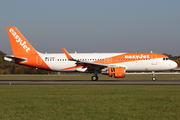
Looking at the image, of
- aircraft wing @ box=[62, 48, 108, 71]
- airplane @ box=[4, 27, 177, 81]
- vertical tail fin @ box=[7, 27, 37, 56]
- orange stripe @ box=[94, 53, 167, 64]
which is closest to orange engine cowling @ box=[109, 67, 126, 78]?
airplane @ box=[4, 27, 177, 81]

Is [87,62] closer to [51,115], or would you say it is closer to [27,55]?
[27,55]

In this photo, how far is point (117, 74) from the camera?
32.7 m

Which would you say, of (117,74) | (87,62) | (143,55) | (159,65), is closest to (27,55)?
(87,62)

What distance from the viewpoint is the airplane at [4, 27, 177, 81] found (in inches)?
1363

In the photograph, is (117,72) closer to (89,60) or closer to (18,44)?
(89,60)

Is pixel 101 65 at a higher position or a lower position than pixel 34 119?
higher

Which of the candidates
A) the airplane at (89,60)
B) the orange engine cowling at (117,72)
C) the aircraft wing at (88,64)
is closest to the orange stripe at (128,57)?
the airplane at (89,60)

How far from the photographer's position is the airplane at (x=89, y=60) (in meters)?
34.6

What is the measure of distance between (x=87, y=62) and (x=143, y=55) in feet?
27.7

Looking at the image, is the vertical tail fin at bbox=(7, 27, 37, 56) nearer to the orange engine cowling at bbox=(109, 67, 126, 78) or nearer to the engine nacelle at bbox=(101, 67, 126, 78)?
the engine nacelle at bbox=(101, 67, 126, 78)

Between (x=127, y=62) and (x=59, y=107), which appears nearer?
(x=59, y=107)

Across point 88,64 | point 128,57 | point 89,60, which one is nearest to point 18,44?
point 89,60

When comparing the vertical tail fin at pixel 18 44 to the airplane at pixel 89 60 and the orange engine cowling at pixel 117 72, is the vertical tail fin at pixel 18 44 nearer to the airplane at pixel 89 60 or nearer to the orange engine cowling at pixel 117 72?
the airplane at pixel 89 60

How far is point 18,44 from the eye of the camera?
125ft
